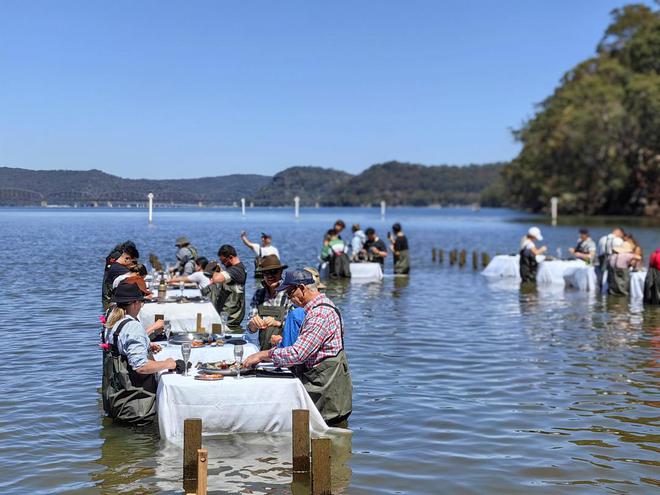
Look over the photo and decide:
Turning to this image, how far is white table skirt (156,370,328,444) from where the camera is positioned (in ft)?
28.1

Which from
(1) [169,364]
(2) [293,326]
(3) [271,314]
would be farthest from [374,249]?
(1) [169,364]

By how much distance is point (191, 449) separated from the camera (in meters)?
7.83

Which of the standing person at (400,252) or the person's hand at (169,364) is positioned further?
the standing person at (400,252)

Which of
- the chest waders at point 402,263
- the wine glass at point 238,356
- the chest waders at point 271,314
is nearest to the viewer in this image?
the wine glass at point 238,356

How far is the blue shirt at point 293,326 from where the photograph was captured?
9.47 m

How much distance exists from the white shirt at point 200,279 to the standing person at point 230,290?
91 millimetres

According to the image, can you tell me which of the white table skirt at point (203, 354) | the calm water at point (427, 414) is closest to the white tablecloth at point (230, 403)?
the calm water at point (427, 414)

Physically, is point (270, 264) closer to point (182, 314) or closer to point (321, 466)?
point (182, 314)

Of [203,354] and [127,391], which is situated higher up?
[203,354]

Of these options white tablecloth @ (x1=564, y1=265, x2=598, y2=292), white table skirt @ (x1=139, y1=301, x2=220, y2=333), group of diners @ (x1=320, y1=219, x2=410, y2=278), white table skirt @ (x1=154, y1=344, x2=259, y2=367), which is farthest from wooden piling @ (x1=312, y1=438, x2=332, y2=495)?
white tablecloth @ (x1=564, y1=265, x2=598, y2=292)

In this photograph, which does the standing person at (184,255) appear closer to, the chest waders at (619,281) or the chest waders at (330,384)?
the chest waders at (330,384)

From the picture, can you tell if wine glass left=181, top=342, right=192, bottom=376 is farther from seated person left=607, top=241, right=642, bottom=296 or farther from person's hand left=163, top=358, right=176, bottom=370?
seated person left=607, top=241, right=642, bottom=296

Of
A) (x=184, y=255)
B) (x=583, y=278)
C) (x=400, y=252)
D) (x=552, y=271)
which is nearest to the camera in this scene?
(x=184, y=255)

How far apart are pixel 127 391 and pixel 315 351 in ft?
7.11
